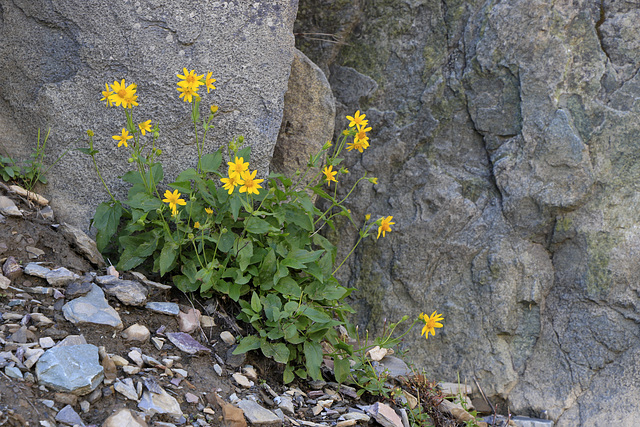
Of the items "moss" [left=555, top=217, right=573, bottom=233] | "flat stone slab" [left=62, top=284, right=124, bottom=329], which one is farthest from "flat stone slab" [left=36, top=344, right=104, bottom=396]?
"moss" [left=555, top=217, right=573, bottom=233]

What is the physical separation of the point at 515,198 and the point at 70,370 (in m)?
2.37

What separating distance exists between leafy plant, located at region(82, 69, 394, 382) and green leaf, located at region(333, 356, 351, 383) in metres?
0.11

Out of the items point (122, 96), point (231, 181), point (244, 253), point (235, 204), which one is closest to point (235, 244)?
point (244, 253)

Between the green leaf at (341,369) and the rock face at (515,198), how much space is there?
3.04 feet

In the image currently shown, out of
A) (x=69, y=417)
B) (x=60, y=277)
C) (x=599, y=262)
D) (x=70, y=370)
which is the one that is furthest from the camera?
(x=599, y=262)

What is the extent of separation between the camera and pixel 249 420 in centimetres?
204

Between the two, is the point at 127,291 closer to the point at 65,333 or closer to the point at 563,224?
the point at 65,333

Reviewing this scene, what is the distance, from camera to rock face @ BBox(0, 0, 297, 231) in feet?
8.93

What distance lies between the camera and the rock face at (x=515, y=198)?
3.03 metres

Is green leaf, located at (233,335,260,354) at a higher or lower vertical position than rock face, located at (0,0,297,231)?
lower

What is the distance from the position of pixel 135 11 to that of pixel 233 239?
122 centimetres

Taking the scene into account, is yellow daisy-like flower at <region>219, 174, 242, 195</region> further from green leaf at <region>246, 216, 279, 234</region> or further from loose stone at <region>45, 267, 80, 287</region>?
loose stone at <region>45, 267, 80, 287</region>

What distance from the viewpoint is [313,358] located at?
2352mm

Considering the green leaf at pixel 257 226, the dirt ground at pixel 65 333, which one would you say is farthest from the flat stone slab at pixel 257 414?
the green leaf at pixel 257 226
